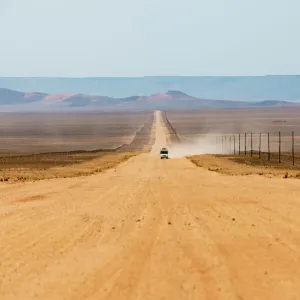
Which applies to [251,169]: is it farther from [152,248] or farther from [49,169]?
[152,248]

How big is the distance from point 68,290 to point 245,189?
17.9 metres

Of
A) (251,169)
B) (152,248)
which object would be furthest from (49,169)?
(152,248)

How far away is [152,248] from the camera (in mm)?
13789

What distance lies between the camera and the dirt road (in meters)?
10.6

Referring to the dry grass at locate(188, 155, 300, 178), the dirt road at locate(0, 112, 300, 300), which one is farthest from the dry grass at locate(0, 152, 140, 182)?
the dirt road at locate(0, 112, 300, 300)

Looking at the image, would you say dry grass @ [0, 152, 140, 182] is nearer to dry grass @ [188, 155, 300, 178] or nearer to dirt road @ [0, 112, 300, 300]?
dry grass @ [188, 155, 300, 178]

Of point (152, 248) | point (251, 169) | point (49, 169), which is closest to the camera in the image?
point (152, 248)

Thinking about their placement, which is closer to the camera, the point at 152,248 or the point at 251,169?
the point at 152,248

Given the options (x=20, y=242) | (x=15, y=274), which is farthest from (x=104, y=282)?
(x=20, y=242)

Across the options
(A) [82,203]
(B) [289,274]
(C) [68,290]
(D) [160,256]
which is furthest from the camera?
(A) [82,203]

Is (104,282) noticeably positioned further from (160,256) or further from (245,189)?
(245,189)

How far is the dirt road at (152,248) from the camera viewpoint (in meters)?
10.6

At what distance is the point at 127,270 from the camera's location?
11.8 m

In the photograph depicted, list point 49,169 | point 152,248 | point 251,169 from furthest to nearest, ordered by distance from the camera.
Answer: point 49,169 < point 251,169 < point 152,248
